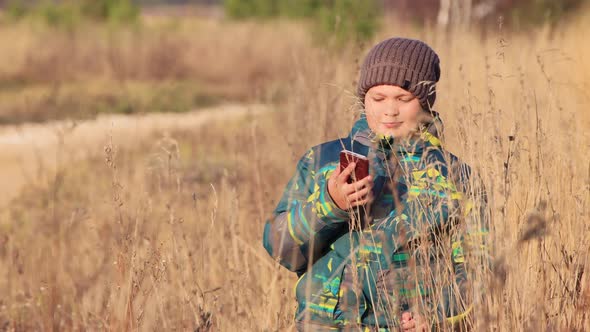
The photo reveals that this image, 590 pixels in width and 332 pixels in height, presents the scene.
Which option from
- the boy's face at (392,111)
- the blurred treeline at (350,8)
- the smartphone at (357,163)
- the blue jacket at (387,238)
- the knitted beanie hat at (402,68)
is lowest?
the blue jacket at (387,238)

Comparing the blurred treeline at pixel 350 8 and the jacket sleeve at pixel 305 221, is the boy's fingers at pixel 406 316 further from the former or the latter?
the blurred treeline at pixel 350 8

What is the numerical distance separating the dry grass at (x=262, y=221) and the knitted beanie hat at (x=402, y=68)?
0.10 meters

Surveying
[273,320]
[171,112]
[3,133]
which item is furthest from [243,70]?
[273,320]

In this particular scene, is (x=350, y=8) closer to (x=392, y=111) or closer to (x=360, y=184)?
(x=392, y=111)

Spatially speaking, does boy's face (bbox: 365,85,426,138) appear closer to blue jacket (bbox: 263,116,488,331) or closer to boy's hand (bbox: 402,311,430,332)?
blue jacket (bbox: 263,116,488,331)

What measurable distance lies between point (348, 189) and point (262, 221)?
199 cm

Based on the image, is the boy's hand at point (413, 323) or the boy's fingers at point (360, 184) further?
the boy's hand at point (413, 323)

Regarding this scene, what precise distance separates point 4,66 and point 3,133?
6.25 metres

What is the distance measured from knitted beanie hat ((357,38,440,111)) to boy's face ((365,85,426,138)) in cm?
2

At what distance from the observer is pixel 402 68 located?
7.98 ft

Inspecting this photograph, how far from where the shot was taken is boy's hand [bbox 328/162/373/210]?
207 centimetres

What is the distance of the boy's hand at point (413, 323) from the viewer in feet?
7.22

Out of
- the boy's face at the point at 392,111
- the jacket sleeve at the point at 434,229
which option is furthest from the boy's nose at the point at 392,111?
the jacket sleeve at the point at 434,229

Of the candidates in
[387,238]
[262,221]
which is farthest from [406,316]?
[262,221]
